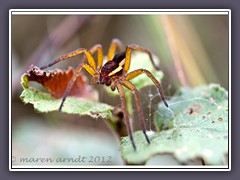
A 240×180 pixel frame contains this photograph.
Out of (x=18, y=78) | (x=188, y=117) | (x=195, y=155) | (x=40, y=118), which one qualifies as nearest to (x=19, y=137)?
(x=40, y=118)

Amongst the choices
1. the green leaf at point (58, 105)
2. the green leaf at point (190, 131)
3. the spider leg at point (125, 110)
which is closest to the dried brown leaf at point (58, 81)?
the green leaf at point (58, 105)

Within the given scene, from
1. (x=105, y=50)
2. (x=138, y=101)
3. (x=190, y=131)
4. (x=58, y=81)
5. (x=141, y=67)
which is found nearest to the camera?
(x=190, y=131)

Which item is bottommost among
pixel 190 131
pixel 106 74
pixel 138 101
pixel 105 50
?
pixel 190 131

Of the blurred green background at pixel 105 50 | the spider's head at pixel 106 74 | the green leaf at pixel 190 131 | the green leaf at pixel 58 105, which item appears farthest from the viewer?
the blurred green background at pixel 105 50

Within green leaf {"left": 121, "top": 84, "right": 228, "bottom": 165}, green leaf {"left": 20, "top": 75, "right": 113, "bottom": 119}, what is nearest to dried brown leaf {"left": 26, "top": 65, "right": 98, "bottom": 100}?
green leaf {"left": 20, "top": 75, "right": 113, "bottom": 119}

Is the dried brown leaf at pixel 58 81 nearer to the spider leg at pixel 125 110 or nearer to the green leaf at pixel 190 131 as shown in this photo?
the spider leg at pixel 125 110

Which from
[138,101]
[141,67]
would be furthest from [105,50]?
[138,101]

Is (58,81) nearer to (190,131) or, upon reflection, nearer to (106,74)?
(106,74)
